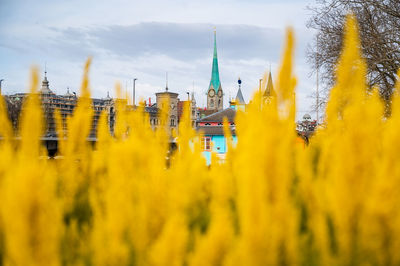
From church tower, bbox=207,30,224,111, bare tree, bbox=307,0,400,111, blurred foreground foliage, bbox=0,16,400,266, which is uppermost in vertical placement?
church tower, bbox=207,30,224,111

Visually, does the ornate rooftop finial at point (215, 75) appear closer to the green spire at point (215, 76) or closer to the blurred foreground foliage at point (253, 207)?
the green spire at point (215, 76)

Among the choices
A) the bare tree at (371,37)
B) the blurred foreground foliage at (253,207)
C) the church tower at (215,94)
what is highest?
the church tower at (215,94)

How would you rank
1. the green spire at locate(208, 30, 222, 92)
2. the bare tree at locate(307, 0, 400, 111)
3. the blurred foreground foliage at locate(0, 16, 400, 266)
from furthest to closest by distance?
the green spire at locate(208, 30, 222, 92), the bare tree at locate(307, 0, 400, 111), the blurred foreground foliage at locate(0, 16, 400, 266)

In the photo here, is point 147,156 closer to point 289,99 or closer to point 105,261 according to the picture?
point 105,261

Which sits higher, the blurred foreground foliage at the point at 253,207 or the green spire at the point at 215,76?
the green spire at the point at 215,76

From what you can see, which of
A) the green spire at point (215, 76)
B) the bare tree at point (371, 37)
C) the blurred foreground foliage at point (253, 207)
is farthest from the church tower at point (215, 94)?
the blurred foreground foliage at point (253, 207)

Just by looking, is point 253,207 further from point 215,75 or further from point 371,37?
point 215,75

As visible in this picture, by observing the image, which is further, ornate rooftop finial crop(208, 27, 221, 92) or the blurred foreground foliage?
ornate rooftop finial crop(208, 27, 221, 92)

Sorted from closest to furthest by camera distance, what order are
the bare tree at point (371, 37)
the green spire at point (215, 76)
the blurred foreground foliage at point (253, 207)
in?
Answer: the blurred foreground foliage at point (253, 207)
the bare tree at point (371, 37)
the green spire at point (215, 76)

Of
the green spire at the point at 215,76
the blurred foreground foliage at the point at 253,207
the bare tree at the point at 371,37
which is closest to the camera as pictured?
the blurred foreground foliage at the point at 253,207

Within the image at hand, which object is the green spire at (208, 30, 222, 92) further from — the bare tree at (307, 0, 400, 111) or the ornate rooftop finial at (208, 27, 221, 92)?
the bare tree at (307, 0, 400, 111)

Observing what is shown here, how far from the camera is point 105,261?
0.80m

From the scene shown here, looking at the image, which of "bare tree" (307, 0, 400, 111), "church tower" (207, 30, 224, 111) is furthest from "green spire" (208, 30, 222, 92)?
"bare tree" (307, 0, 400, 111)

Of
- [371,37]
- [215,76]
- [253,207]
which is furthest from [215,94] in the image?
[253,207]
